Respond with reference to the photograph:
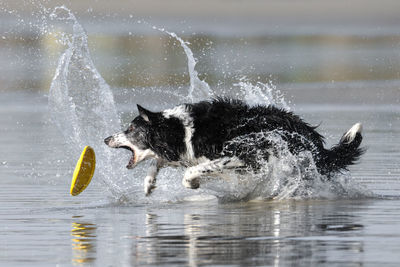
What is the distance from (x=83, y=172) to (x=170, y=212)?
1.38 m

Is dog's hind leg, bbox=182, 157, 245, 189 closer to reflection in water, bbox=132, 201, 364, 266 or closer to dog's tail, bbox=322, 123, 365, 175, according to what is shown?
reflection in water, bbox=132, 201, 364, 266

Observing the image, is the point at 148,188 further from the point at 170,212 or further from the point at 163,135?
the point at 170,212

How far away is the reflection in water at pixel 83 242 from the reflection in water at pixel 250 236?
0.33 metres

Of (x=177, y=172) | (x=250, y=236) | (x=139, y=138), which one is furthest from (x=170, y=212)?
(x=177, y=172)

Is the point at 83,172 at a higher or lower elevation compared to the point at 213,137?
lower

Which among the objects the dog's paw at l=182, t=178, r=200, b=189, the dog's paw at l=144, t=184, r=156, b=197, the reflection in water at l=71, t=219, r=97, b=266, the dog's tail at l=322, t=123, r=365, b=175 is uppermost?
the dog's tail at l=322, t=123, r=365, b=175

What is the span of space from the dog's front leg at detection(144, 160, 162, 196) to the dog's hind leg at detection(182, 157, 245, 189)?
390 millimetres

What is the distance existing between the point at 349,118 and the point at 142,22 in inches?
1097

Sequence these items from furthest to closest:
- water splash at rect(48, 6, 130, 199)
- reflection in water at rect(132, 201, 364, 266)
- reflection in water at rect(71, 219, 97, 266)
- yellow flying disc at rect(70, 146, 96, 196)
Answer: water splash at rect(48, 6, 130, 199)
yellow flying disc at rect(70, 146, 96, 196)
reflection in water at rect(71, 219, 97, 266)
reflection in water at rect(132, 201, 364, 266)

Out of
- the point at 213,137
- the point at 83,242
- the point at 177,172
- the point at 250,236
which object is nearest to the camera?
the point at 83,242

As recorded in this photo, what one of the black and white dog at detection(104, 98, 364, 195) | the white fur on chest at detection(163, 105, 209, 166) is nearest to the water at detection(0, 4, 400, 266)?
the black and white dog at detection(104, 98, 364, 195)

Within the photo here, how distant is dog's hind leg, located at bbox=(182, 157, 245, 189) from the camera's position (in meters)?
11.1

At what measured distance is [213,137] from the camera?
1123 cm

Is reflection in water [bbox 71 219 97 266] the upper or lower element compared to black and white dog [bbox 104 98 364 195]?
lower
